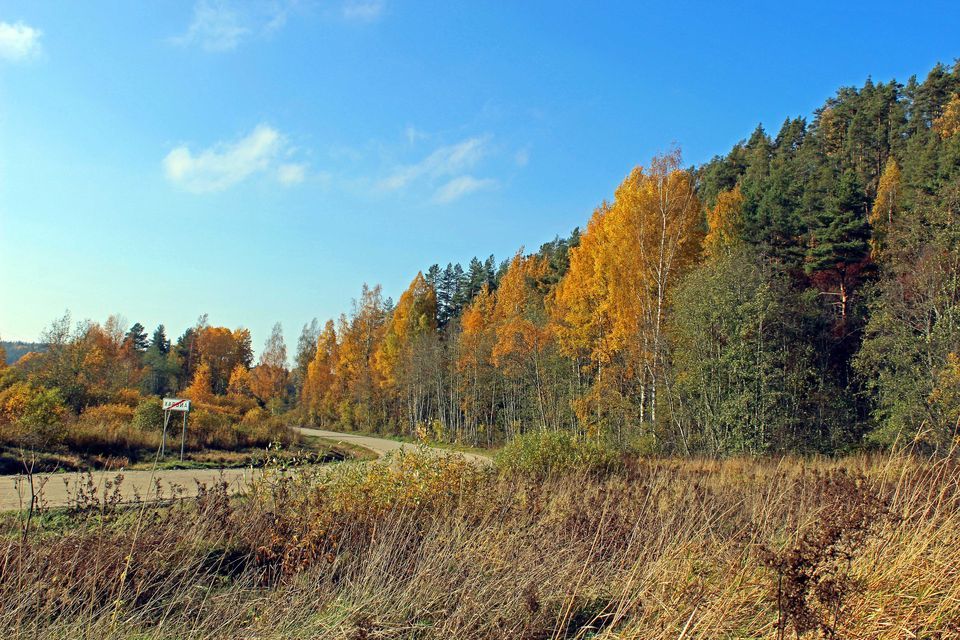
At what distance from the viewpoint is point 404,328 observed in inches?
1849

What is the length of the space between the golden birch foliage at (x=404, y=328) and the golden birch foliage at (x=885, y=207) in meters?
28.7

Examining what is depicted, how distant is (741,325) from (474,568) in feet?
53.4

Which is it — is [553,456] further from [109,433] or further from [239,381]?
[239,381]

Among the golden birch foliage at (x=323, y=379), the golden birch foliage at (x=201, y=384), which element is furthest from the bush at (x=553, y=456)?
the golden birch foliage at (x=323, y=379)

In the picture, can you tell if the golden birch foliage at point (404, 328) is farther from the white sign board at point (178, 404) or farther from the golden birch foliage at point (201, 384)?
the white sign board at point (178, 404)

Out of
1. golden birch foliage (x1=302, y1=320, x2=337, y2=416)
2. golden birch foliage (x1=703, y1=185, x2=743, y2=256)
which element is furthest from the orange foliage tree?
golden birch foliage (x1=302, y1=320, x2=337, y2=416)

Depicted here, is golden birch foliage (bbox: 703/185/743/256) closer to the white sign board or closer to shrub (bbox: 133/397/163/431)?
the white sign board

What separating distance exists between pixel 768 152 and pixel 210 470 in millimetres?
51220

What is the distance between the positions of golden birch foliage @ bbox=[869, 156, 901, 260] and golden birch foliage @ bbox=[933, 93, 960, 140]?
4.91m

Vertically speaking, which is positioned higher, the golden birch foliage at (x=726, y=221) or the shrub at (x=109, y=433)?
the golden birch foliage at (x=726, y=221)

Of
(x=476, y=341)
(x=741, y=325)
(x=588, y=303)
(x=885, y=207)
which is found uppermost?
(x=885, y=207)

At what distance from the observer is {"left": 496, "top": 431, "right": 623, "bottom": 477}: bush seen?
10859 millimetres

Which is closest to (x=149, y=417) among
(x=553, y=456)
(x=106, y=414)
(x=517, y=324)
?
(x=106, y=414)

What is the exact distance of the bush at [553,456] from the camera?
35.6 feet
